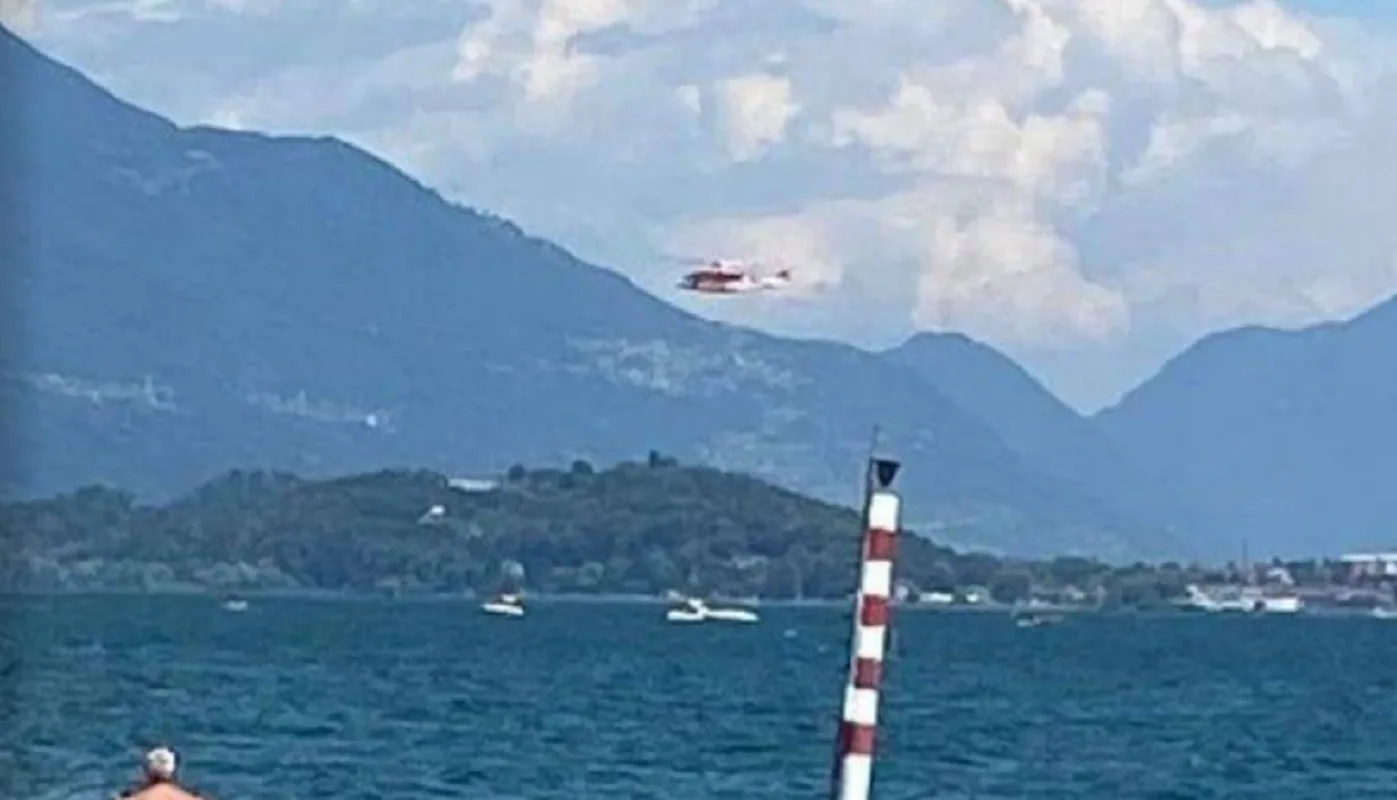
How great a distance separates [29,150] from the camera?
22.6 meters

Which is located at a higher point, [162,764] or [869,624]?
[869,624]

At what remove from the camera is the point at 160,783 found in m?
16.8

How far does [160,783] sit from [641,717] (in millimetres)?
83100

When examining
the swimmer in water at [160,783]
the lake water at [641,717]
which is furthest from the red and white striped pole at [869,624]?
the lake water at [641,717]

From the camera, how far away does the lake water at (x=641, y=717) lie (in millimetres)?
75375

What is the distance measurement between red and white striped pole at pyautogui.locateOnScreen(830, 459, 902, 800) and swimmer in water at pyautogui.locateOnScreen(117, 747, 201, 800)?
264 centimetres

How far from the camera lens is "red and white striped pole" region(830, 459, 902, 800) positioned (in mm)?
17234

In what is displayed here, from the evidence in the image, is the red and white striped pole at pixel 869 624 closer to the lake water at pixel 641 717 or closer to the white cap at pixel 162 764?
the white cap at pixel 162 764

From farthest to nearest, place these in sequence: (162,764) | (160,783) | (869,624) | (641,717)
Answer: (641,717), (869,624), (162,764), (160,783)

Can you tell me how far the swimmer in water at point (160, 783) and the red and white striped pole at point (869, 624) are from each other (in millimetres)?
2637

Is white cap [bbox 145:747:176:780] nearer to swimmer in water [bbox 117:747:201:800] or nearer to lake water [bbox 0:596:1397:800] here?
swimmer in water [bbox 117:747:201:800]

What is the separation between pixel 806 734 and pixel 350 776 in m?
18.7

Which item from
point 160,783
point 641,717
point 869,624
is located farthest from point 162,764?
point 641,717

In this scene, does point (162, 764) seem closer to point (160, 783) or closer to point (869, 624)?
point (160, 783)
